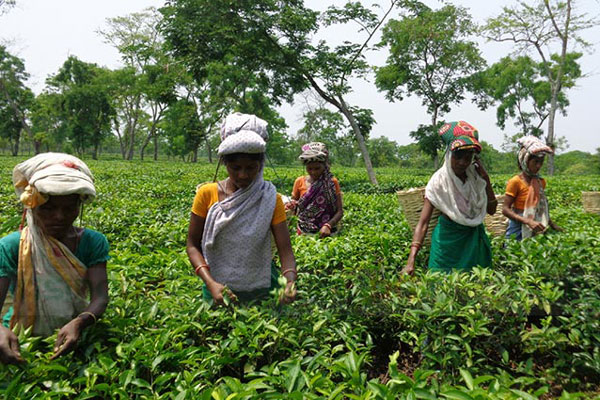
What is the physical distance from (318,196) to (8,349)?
9.17 ft

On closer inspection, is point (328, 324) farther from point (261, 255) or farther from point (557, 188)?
point (557, 188)

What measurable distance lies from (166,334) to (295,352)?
492mm

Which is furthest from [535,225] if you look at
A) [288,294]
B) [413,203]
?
[288,294]

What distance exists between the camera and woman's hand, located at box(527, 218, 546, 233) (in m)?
3.37

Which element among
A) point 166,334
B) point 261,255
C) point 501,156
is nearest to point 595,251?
point 261,255

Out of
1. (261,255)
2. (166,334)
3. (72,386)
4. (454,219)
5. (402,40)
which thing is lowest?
(72,386)

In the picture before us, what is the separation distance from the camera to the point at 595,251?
2900 millimetres

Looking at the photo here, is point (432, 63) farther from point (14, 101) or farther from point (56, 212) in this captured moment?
point (14, 101)

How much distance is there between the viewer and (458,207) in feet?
8.24

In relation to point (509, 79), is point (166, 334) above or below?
below

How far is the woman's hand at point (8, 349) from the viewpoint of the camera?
132 cm

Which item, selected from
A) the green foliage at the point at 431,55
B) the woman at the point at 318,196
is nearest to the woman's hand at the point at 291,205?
the woman at the point at 318,196

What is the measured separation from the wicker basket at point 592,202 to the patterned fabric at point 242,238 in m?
4.52

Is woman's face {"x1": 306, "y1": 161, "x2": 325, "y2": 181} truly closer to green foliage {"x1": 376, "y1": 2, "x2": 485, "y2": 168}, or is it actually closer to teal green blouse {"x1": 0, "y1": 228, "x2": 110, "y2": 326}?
teal green blouse {"x1": 0, "y1": 228, "x2": 110, "y2": 326}
